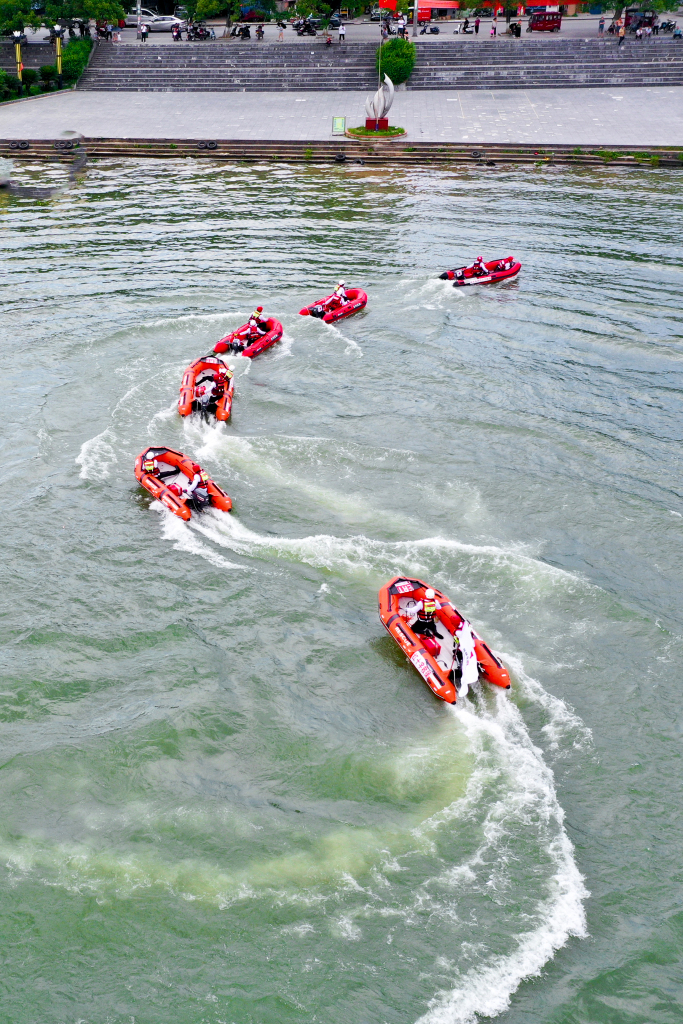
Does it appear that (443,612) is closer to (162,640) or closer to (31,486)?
(162,640)

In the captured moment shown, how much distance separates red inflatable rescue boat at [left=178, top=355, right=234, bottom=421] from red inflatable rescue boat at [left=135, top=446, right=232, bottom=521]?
3062 mm

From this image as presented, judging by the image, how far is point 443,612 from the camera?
1775cm

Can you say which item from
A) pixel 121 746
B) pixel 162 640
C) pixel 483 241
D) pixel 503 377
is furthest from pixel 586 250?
pixel 121 746

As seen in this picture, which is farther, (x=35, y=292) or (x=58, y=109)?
Answer: (x=58, y=109)

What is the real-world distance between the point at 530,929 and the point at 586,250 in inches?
1272

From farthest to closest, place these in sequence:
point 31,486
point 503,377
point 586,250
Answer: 1. point 586,250
2. point 503,377
3. point 31,486

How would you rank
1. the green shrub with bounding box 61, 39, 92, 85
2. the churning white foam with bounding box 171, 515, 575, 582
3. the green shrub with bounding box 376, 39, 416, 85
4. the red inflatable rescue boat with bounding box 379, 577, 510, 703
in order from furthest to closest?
the green shrub with bounding box 61, 39, 92, 85 < the green shrub with bounding box 376, 39, 416, 85 < the churning white foam with bounding box 171, 515, 575, 582 < the red inflatable rescue boat with bounding box 379, 577, 510, 703

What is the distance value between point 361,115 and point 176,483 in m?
42.3

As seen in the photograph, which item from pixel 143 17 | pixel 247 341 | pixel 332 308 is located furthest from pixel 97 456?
pixel 143 17

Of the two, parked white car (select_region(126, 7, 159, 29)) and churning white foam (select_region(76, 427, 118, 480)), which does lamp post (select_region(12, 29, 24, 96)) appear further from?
churning white foam (select_region(76, 427, 118, 480))

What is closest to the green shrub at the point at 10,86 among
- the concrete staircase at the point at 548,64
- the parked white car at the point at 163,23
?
the parked white car at the point at 163,23

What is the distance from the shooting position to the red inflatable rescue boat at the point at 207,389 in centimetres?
2575

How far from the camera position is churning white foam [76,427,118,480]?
76.3ft

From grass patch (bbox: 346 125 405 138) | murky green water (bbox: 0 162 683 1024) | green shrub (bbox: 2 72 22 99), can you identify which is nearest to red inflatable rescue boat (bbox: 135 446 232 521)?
murky green water (bbox: 0 162 683 1024)
